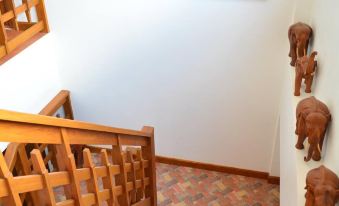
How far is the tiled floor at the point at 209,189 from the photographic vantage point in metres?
3.72

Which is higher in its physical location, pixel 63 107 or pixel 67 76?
pixel 67 76

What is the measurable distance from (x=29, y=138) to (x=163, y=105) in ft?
8.80

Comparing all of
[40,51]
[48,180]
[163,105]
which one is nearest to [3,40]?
[40,51]

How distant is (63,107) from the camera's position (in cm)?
400

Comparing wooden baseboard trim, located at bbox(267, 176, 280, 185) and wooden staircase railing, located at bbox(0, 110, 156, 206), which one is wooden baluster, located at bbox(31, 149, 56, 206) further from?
wooden baseboard trim, located at bbox(267, 176, 280, 185)

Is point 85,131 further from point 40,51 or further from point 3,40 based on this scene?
point 40,51

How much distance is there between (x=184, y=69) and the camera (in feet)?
11.5

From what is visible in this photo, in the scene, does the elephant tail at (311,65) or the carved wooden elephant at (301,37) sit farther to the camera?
the carved wooden elephant at (301,37)

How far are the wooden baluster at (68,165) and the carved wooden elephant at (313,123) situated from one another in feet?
3.53

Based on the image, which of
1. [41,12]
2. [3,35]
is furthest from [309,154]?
[41,12]

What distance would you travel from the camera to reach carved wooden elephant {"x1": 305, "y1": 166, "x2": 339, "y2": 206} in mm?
1364

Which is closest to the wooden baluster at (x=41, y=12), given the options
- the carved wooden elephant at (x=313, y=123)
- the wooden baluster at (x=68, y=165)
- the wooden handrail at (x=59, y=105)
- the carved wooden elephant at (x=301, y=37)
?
the wooden handrail at (x=59, y=105)

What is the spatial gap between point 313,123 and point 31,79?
2684 millimetres

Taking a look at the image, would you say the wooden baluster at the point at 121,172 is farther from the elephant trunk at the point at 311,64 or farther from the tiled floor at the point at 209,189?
the tiled floor at the point at 209,189
